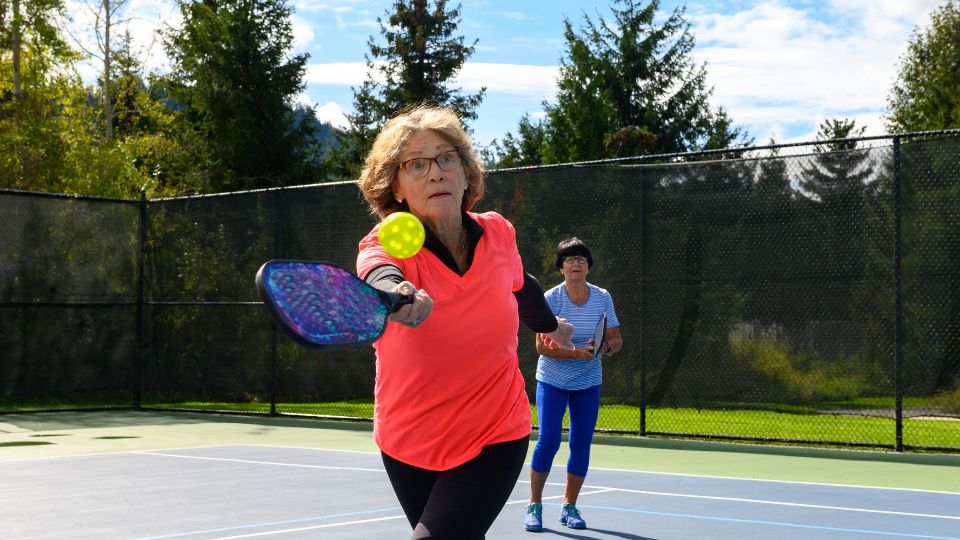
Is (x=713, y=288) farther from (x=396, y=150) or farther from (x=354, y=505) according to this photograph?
(x=396, y=150)

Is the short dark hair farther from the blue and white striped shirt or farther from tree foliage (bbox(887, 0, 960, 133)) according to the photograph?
tree foliage (bbox(887, 0, 960, 133))

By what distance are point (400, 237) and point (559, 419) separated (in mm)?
4483

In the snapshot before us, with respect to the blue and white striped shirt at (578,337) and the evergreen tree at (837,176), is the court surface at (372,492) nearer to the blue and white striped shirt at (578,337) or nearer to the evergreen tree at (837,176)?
the blue and white striped shirt at (578,337)

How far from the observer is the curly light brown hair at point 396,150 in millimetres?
3359

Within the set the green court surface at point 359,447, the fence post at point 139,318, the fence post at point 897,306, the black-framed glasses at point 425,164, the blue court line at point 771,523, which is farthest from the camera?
the fence post at point 139,318

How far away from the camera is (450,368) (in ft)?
10.6

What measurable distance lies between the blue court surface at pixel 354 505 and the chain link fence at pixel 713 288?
2373 millimetres

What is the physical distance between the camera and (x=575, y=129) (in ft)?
A: 107

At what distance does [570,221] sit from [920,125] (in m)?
21.8

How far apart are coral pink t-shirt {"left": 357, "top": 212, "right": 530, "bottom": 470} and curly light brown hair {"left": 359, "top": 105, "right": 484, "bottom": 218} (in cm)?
23

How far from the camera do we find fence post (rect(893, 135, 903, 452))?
10719 mm

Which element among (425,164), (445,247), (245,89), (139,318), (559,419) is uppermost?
(245,89)

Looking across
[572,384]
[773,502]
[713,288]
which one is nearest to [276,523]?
[572,384]

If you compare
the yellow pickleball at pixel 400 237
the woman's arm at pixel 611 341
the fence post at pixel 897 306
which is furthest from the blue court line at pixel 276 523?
the fence post at pixel 897 306
